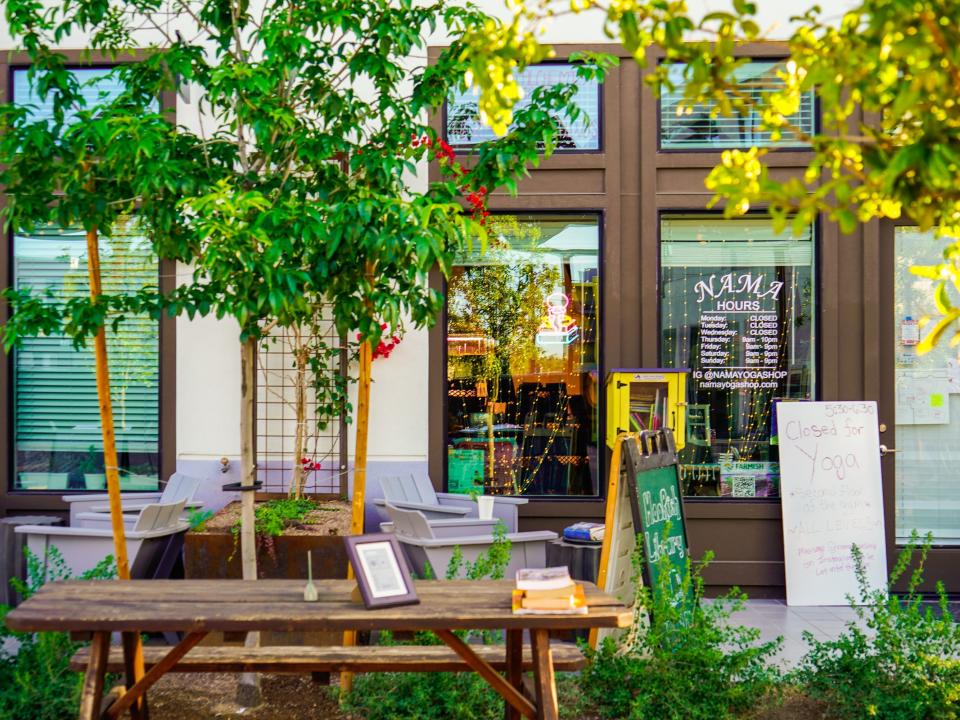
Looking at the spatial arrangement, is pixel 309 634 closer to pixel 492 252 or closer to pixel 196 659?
pixel 196 659

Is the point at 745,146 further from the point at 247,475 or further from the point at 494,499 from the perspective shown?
the point at 247,475

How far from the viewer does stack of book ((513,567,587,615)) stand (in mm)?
3549

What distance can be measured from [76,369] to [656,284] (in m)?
4.53

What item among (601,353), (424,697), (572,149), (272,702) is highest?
(572,149)

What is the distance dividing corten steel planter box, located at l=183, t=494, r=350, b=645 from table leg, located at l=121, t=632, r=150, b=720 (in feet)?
5.06

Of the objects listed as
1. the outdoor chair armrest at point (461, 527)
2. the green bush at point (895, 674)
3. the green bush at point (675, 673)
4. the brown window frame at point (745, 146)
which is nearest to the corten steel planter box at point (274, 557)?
the outdoor chair armrest at point (461, 527)

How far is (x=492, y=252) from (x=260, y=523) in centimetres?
285

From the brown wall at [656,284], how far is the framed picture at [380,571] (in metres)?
3.65

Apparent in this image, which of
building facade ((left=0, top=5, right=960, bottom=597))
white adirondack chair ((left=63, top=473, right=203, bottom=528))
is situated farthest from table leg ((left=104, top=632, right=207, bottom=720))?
building facade ((left=0, top=5, right=960, bottom=597))

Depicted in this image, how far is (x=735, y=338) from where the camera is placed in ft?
24.5

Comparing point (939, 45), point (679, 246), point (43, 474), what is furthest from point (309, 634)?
point (939, 45)

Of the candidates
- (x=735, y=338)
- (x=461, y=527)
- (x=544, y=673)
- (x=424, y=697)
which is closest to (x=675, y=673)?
(x=544, y=673)

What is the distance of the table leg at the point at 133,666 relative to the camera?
A: 400cm

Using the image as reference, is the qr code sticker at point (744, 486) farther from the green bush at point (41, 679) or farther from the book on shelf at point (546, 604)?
the green bush at point (41, 679)
